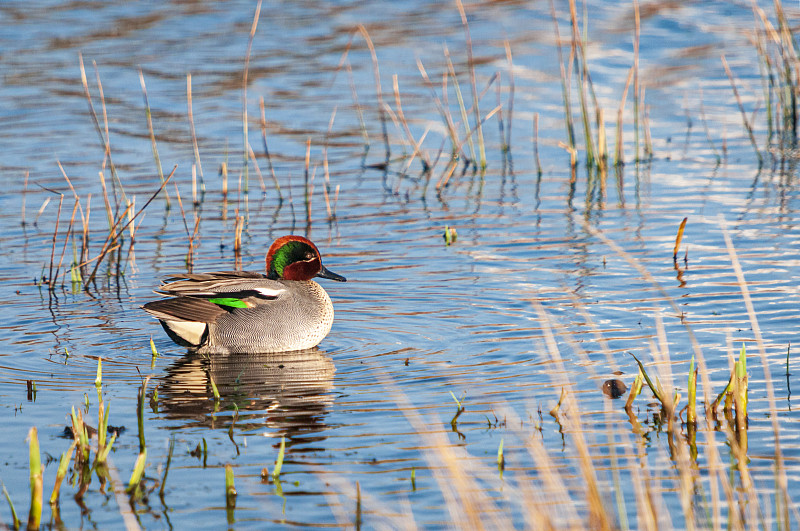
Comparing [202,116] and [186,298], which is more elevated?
[202,116]

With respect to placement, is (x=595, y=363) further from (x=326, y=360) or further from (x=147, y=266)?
(x=147, y=266)

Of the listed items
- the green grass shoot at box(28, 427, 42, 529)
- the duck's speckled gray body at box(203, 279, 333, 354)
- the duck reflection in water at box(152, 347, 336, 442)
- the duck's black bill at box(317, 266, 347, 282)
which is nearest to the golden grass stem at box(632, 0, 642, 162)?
the duck's black bill at box(317, 266, 347, 282)

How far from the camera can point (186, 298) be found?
7.70 m

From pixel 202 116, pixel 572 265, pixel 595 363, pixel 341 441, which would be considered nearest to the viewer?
pixel 341 441

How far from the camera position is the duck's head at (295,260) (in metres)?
8.23

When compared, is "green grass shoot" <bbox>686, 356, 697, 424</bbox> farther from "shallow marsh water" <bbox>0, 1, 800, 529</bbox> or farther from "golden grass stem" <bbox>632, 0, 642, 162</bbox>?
"golden grass stem" <bbox>632, 0, 642, 162</bbox>

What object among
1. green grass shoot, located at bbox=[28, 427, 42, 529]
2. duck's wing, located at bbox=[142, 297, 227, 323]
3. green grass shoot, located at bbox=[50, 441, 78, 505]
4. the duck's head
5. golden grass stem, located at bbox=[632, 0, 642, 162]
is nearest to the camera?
green grass shoot, located at bbox=[28, 427, 42, 529]

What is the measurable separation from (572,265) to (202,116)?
808cm

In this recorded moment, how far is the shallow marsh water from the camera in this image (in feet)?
17.6

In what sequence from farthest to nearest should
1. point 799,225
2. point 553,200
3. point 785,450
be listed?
point 553,200 < point 799,225 < point 785,450

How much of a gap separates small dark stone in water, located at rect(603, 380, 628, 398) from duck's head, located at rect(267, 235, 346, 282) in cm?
260

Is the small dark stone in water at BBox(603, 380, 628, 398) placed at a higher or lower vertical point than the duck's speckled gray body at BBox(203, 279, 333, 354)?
lower

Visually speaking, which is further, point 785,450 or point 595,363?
point 595,363

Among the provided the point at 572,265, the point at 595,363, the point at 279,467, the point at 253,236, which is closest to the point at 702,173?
the point at 572,265
